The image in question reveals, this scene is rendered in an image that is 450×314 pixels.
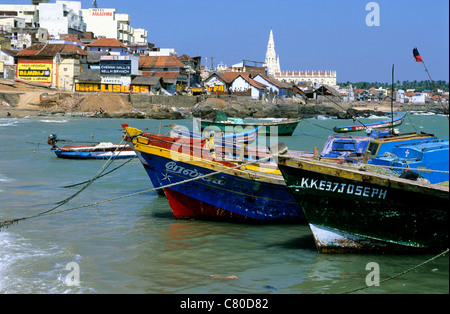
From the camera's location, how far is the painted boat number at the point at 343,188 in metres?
9.31

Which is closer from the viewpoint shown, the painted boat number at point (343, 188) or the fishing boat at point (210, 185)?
the painted boat number at point (343, 188)

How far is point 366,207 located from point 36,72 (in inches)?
2917

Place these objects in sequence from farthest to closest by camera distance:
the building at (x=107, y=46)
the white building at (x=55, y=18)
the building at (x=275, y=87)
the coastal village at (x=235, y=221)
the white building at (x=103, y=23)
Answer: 1. the white building at (x=103, y=23)
2. the white building at (x=55, y=18)
3. the building at (x=275, y=87)
4. the building at (x=107, y=46)
5. the coastal village at (x=235, y=221)

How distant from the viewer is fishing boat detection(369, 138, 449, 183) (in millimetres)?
11852

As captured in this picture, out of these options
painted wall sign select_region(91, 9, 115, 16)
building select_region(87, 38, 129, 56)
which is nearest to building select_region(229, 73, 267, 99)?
building select_region(87, 38, 129, 56)

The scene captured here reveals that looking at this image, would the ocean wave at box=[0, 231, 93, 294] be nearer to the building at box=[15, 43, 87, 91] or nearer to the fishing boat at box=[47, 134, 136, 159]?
the fishing boat at box=[47, 134, 136, 159]

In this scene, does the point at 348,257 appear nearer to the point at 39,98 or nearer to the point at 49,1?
the point at 39,98

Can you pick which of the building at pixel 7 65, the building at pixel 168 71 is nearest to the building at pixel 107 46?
the building at pixel 168 71

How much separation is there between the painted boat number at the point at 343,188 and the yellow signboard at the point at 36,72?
72.5 m

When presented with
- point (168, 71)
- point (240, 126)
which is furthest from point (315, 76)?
point (240, 126)

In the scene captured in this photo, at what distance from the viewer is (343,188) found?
9.55 m

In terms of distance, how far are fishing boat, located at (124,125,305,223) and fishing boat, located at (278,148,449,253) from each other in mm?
2132

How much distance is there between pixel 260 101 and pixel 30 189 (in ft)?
211

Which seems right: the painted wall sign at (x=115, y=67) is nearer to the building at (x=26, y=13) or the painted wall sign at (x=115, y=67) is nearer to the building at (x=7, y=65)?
the building at (x=7, y=65)
